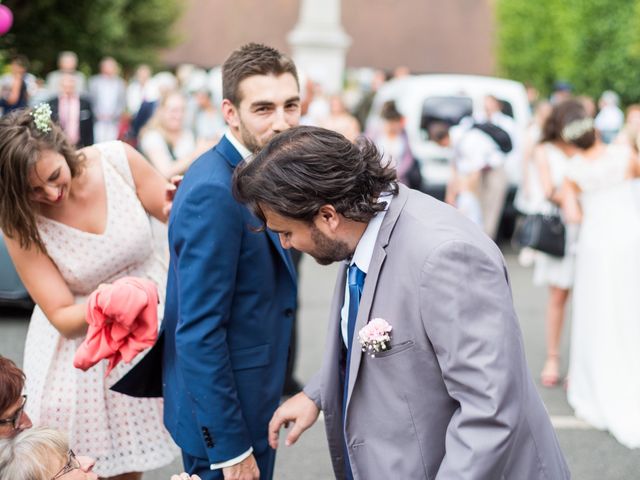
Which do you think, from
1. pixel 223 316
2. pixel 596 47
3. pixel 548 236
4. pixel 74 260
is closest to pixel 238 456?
pixel 223 316

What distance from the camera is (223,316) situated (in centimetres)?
288

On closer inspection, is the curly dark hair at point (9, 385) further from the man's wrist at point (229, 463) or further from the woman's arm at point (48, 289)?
the man's wrist at point (229, 463)

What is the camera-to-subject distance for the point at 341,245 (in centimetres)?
254

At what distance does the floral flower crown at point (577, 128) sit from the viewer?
6.42 metres

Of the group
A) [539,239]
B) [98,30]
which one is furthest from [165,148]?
[98,30]

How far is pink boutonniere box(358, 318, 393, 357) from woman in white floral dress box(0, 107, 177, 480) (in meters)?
1.43

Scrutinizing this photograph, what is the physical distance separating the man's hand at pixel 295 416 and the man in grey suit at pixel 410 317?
15.2 inches

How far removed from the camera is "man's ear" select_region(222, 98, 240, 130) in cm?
320

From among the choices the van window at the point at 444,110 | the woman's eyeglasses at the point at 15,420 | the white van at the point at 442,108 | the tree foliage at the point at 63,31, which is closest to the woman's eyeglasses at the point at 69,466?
the woman's eyeglasses at the point at 15,420

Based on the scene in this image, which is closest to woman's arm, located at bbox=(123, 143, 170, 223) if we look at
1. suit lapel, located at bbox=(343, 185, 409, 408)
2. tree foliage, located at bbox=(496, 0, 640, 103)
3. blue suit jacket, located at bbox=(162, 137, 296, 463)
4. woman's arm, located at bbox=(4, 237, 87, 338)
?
woman's arm, located at bbox=(4, 237, 87, 338)

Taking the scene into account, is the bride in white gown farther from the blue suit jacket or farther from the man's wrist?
the man's wrist

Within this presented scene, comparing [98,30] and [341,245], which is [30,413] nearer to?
[341,245]

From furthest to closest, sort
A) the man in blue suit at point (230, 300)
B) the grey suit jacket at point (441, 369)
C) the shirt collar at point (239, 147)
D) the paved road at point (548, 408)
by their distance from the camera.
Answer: the paved road at point (548, 408) → the shirt collar at point (239, 147) → the man in blue suit at point (230, 300) → the grey suit jacket at point (441, 369)

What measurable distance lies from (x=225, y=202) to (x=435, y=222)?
77 cm
